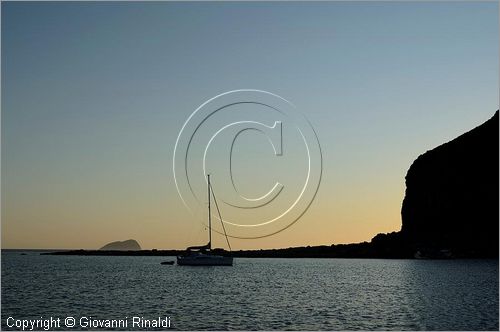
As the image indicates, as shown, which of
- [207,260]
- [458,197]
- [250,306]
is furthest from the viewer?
[458,197]

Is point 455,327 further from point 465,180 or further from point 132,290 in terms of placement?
point 465,180

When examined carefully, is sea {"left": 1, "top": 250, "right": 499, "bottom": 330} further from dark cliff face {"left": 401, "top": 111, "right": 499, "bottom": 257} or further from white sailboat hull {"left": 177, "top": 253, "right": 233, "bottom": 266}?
dark cliff face {"left": 401, "top": 111, "right": 499, "bottom": 257}

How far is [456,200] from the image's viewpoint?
185625 mm

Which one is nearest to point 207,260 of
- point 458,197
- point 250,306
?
point 250,306

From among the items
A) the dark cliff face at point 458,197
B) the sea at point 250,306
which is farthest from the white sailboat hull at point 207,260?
the dark cliff face at point 458,197

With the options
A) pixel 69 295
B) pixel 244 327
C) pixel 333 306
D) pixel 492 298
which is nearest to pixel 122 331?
pixel 244 327

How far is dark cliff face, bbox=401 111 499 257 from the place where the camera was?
17775 centimetres

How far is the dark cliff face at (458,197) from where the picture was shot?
178 meters

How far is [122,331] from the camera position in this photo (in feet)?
138

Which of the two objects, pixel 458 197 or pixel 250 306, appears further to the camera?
pixel 458 197

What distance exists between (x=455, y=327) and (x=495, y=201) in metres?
146

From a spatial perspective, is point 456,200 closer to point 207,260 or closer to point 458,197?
point 458,197

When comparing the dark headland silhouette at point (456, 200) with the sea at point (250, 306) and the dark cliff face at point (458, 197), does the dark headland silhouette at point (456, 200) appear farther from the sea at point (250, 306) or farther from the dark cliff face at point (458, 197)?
the sea at point (250, 306)

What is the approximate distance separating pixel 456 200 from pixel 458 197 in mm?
1126
